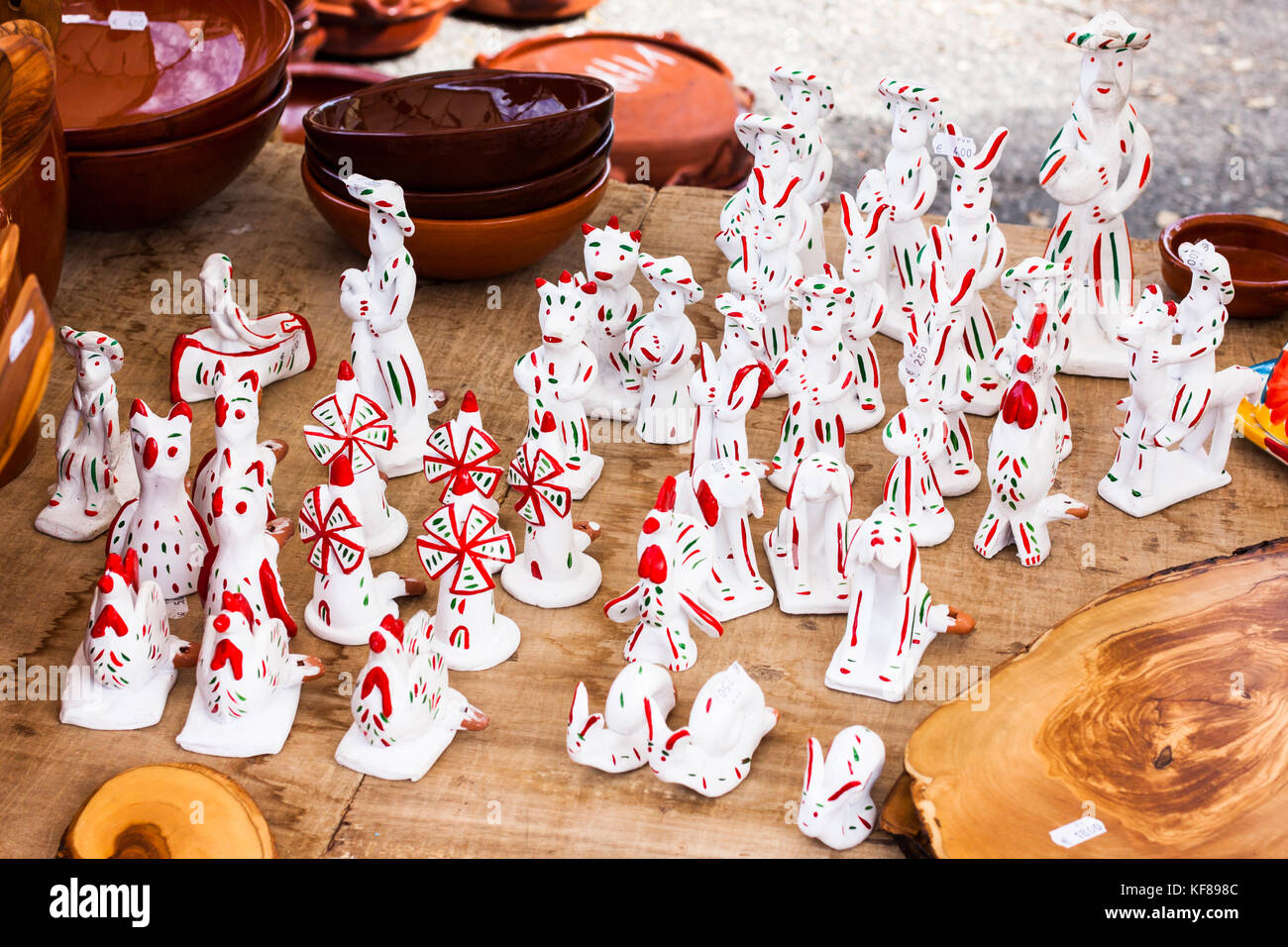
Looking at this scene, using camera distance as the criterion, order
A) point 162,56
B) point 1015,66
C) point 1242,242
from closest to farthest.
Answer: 1. point 1242,242
2. point 162,56
3. point 1015,66

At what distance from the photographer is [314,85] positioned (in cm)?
410

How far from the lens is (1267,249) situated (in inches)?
121

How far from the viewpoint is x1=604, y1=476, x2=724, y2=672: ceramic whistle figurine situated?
2.02 metres

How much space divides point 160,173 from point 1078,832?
2.30 m

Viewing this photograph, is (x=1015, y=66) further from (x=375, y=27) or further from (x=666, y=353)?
(x=666, y=353)

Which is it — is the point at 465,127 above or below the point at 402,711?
above

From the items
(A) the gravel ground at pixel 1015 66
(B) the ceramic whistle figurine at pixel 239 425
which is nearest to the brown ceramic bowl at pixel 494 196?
(B) the ceramic whistle figurine at pixel 239 425

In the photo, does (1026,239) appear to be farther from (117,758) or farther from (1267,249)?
(117,758)

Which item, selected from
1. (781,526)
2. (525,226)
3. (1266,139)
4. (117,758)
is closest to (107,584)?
(117,758)

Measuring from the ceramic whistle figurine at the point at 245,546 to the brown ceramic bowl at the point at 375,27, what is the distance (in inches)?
147

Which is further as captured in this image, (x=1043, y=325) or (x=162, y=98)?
(x=162, y=98)

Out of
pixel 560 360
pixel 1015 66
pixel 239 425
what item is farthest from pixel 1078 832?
pixel 1015 66

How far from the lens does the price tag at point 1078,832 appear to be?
1750 millimetres

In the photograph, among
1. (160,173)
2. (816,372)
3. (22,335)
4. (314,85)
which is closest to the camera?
(22,335)
